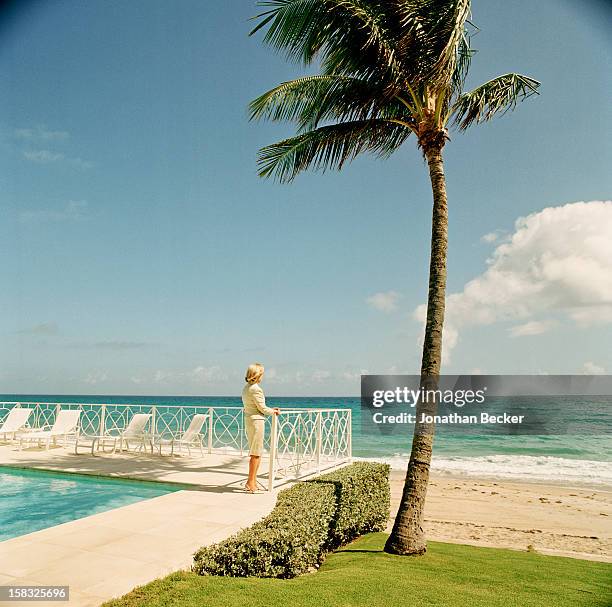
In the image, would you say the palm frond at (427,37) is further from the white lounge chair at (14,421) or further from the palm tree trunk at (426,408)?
the white lounge chair at (14,421)

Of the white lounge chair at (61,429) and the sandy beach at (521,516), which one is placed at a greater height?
the white lounge chair at (61,429)

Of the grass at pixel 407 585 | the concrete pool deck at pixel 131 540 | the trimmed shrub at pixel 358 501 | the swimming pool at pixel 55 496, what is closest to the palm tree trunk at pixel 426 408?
the grass at pixel 407 585

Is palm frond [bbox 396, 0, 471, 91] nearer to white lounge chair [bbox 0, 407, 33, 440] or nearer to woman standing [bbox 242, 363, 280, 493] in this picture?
woman standing [bbox 242, 363, 280, 493]

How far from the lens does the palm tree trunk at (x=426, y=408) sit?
17.4 ft

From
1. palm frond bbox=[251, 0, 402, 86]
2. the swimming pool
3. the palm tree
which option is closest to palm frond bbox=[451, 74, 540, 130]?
the palm tree

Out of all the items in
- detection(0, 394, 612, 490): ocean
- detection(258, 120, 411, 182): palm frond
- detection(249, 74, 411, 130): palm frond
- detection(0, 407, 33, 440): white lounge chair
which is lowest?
detection(0, 394, 612, 490): ocean

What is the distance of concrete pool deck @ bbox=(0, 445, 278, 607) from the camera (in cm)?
367

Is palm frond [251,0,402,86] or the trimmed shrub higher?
palm frond [251,0,402,86]

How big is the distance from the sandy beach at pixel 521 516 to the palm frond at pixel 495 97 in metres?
6.25

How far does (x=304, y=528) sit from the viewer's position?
430 centimetres

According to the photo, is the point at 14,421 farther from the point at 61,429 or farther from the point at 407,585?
the point at 407,585

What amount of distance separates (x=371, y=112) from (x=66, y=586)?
6.47 metres

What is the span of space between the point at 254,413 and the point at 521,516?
686 centimetres

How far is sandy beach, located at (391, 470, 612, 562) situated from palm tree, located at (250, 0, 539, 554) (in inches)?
135
